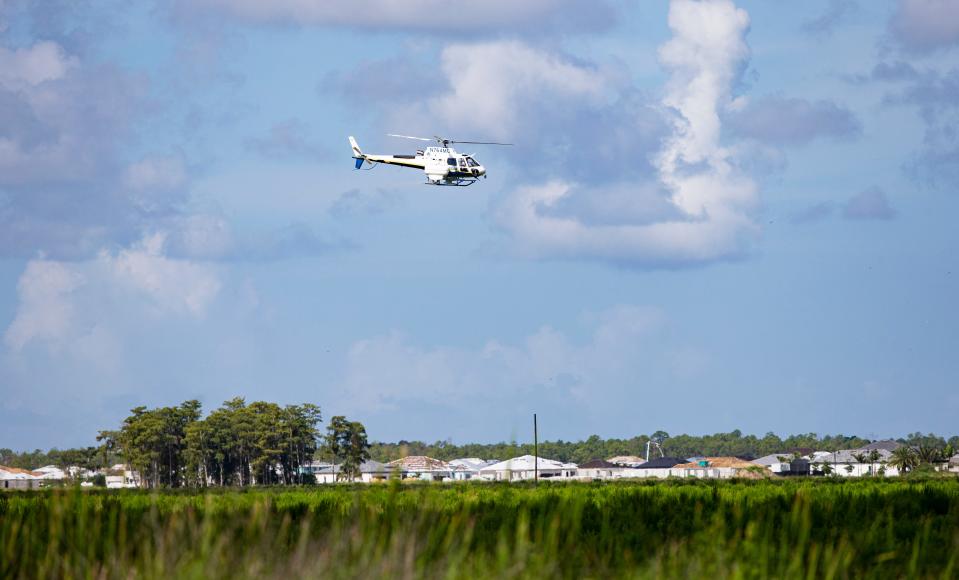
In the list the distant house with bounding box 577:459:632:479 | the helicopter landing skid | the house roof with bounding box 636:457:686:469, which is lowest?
the distant house with bounding box 577:459:632:479

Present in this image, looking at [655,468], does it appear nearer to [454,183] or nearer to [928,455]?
[928,455]

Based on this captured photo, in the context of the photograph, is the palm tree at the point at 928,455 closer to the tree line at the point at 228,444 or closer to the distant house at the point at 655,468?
the distant house at the point at 655,468

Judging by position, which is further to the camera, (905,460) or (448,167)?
(905,460)

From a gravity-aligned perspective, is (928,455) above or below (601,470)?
above

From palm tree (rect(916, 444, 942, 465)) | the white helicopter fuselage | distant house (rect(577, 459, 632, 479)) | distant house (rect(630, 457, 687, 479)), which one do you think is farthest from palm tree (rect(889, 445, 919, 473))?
the white helicopter fuselage

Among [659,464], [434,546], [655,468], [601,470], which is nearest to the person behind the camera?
[434,546]

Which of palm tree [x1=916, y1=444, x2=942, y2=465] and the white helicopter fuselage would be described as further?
palm tree [x1=916, y1=444, x2=942, y2=465]

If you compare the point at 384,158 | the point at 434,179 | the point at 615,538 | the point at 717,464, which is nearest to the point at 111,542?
the point at 615,538

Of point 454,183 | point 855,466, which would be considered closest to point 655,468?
point 855,466

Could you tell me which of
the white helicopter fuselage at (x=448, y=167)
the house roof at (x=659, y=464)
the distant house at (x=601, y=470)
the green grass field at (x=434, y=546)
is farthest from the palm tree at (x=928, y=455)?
the green grass field at (x=434, y=546)

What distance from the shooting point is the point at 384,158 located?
76.1m

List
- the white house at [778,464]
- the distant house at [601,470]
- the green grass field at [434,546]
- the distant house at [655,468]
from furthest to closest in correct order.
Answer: the distant house at [601,470], the distant house at [655,468], the white house at [778,464], the green grass field at [434,546]

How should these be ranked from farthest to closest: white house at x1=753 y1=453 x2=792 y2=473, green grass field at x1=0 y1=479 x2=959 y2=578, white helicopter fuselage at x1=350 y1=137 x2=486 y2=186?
white house at x1=753 y1=453 x2=792 y2=473
white helicopter fuselage at x1=350 y1=137 x2=486 y2=186
green grass field at x1=0 y1=479 x2=959 y2=578

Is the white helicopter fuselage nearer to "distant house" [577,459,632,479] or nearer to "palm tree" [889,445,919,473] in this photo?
"palm tree" [889,445,919,473]
